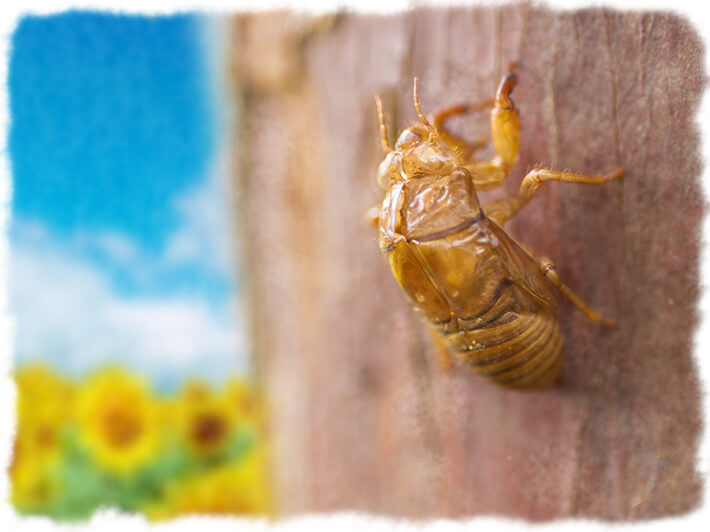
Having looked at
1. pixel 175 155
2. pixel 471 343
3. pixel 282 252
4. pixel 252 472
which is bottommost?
pixel 252 472

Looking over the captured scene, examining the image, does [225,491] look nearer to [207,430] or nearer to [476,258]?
[207,430]

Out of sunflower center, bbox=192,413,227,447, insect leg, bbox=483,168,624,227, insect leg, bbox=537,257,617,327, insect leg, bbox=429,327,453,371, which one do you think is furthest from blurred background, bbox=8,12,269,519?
insect leg, bbox=537,257,617,327

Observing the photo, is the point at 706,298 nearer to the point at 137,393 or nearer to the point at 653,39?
the point at 653,39

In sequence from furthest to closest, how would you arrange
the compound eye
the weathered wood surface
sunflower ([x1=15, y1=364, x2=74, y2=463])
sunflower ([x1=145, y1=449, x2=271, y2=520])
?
sunflower ([x1=145, y1=449, x2=271, y2=520]), sunflower ([x1=15, y1=364, x2=74, y2=463]), the compound eye, the weathered wood surface

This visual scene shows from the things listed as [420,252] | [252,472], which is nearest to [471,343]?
[420,252]

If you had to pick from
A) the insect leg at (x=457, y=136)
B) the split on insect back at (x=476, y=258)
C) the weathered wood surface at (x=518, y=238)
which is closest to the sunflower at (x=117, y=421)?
the weathered wood surface at (x=518, y=238)

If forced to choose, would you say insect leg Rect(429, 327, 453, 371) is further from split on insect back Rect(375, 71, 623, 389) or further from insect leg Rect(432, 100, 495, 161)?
insect leg Rect(432, 100, 495, 161)
